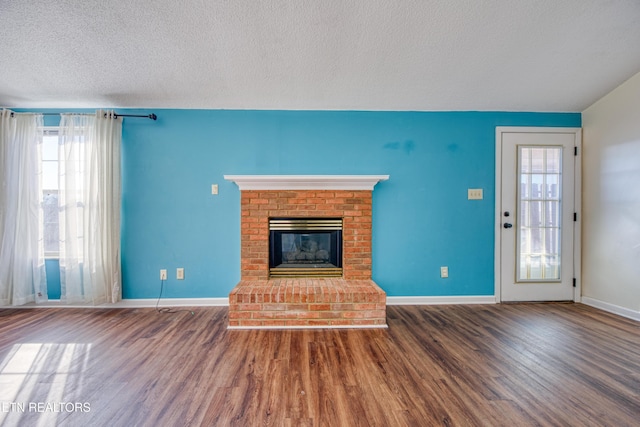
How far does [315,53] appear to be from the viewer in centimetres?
214

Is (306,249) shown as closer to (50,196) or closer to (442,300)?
(442,300)

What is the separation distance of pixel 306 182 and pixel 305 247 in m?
0.75

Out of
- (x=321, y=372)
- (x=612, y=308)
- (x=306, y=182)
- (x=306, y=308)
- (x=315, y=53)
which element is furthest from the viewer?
(x=306, y=182)

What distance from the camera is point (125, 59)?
219 centimetres

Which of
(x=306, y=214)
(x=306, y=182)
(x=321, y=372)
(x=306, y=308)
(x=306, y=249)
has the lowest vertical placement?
(x=321, y=372)

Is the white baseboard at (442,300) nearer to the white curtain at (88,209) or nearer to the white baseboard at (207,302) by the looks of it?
the white baseboard at (207,302)

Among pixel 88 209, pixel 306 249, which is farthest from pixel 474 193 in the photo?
pixel 88 209

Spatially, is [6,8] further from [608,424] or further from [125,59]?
[608,424]

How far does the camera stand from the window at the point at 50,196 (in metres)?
2.79

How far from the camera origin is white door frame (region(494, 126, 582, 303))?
2.96 m

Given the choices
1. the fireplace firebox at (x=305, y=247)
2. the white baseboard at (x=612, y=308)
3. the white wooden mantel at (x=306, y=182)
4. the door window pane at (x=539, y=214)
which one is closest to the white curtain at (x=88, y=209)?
the white wooden mantel at (x=306, y=182)

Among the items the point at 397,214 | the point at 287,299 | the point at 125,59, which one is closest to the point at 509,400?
the point at 287,299

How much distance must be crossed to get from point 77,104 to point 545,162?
5157mm

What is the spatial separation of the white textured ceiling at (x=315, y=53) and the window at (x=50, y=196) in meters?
0.43
